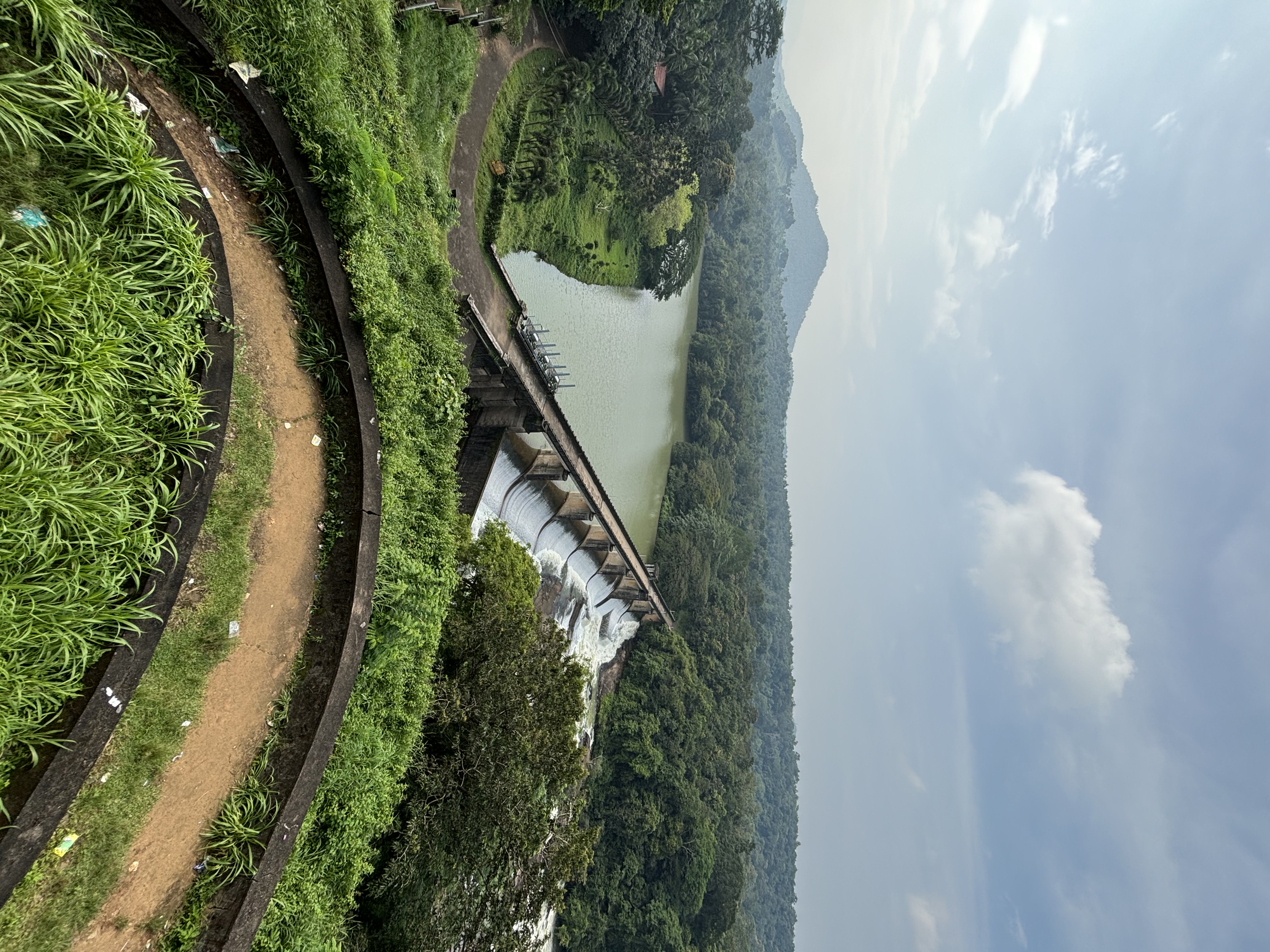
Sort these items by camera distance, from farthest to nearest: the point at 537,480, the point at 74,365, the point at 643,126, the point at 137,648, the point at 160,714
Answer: the point at 643,126 → the point at 537,480 → the point at 160,714 → the point at 137,648 → the point at 74,365

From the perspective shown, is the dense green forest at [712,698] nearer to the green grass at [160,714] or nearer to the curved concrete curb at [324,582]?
the curved concrete curb at [324,582]

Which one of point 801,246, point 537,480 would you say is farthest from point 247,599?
point 801,246

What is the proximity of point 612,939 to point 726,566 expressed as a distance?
2180 centimetres

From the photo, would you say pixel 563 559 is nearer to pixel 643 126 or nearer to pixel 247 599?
pixel 247 599

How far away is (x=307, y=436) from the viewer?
6.34 meters

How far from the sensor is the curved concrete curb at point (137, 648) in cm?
392

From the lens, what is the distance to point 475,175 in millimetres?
15000

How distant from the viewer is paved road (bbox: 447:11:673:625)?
13.8 metres

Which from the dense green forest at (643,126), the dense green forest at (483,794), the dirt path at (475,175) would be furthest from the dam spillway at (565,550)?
the dense green forest at (643,126)

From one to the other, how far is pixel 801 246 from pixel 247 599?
565ft

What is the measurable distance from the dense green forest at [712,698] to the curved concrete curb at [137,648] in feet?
74.2

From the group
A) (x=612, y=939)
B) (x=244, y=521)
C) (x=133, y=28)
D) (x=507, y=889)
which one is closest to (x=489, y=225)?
(x=133, y=28)

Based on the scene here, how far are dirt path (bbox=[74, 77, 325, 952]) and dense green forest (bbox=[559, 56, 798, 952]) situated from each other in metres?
21.2

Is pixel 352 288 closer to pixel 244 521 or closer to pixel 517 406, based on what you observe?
pixel 244 521
